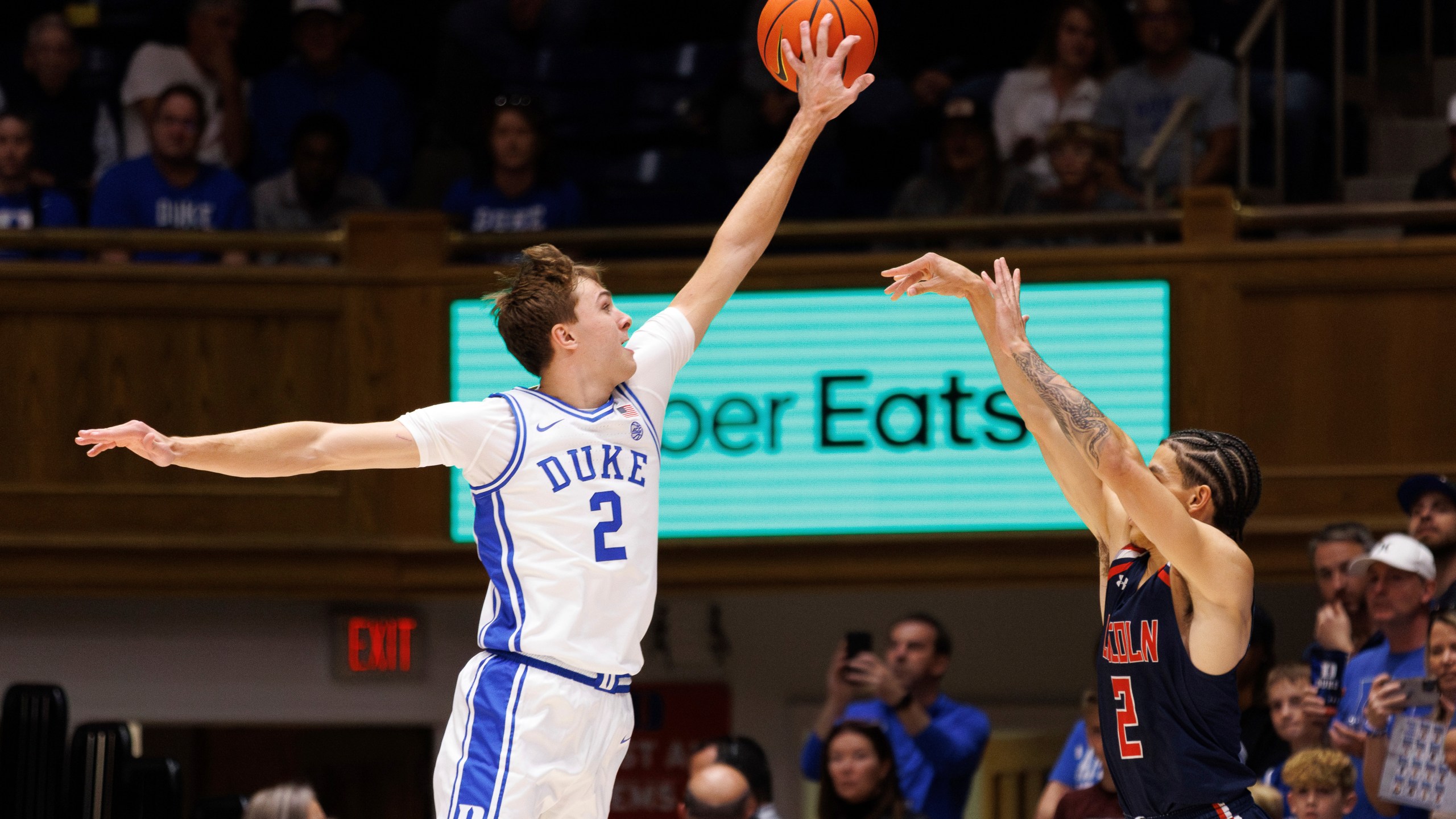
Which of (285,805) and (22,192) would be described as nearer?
(285,805)

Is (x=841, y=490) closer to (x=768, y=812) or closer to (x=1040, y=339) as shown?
(x=1040, y=339)

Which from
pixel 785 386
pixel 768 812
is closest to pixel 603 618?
pixel 768 812

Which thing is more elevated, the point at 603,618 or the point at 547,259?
the point at 547,259

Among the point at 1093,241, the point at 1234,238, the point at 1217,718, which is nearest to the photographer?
the point at 1217,718

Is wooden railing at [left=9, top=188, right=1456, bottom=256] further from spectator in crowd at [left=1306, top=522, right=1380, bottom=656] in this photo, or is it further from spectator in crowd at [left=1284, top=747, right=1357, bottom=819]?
spectator in crowd at [left=1284, top=747, right=1357, bottom=819]

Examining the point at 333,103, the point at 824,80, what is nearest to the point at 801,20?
the point at 824,80

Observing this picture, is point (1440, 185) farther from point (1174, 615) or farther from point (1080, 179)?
point (1174, 615)

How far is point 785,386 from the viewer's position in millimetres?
7355

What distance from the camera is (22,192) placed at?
7.82 metres

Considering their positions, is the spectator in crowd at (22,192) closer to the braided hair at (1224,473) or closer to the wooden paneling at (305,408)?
the wooden paneling at (305,408)

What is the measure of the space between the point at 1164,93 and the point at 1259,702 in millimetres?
3024

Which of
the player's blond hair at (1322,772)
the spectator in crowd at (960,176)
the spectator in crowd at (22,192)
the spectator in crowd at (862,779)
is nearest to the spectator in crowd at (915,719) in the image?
the spectator in crowd at (862,779)

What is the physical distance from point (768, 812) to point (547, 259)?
2.33 meters

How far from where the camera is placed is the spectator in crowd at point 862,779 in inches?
226
